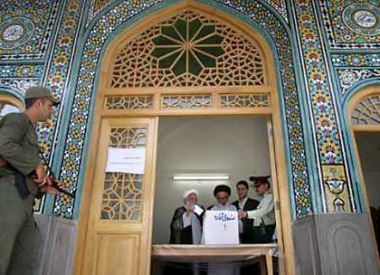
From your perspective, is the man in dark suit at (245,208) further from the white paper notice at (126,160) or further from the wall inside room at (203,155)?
the wall inside room at (203,155)

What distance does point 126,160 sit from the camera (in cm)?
429

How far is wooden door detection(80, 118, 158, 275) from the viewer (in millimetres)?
3842

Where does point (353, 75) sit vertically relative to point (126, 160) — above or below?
above

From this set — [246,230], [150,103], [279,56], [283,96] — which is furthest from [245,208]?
[279,56]

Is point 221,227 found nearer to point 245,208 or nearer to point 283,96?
point 245,208

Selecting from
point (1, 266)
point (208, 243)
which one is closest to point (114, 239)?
point (208, 243)

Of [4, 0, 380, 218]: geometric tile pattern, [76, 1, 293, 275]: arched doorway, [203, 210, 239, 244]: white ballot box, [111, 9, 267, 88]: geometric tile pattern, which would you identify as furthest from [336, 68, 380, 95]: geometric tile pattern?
[203, 210, 239, 244]: white ballot box

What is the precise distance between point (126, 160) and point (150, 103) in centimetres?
70

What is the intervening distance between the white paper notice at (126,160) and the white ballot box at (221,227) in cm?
82

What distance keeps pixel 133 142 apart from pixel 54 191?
144cm

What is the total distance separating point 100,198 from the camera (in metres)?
4.14

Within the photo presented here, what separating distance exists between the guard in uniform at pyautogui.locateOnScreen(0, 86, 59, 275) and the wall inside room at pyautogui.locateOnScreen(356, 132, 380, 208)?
561 cm

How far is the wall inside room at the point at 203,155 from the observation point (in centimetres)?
721

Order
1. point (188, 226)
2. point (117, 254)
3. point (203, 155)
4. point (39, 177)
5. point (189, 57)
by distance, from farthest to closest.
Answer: point (203, 155) → point (189, 57) → point (188, 226) → point (117, 254) → point (39, 177)
